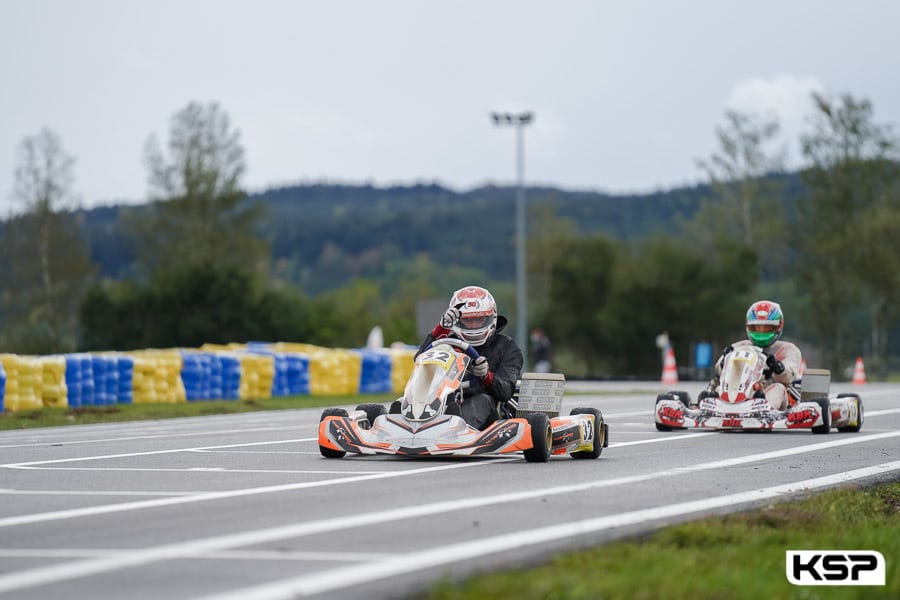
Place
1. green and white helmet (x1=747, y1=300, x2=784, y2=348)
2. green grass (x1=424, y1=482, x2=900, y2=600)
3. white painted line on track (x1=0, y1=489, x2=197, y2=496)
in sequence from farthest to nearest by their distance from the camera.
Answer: green and white helmet (x1=747, y1=300, x2=784, y2=348)
white painted line on track (x1=0, y1=489, x2=197, y2=496)
green grass (x1=424, y1=482, x2=900, y2=600)

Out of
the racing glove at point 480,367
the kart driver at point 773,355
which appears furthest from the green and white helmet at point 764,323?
the racing glove at point 480,367

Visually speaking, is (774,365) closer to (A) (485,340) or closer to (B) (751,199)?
(A) (485,340)

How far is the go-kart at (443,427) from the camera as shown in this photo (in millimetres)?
12977

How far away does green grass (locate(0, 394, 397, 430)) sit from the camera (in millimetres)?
22406

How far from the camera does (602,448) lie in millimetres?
14359

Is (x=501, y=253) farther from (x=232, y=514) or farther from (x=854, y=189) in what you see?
(x=232, y=514)

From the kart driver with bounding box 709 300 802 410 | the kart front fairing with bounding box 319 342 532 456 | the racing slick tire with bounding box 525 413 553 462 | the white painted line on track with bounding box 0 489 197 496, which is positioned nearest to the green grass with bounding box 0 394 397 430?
the kart front fairing with bounding box 319 342 532 456

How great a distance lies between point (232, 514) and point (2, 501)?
192 centimetres

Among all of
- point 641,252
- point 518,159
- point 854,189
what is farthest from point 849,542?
point 641,252

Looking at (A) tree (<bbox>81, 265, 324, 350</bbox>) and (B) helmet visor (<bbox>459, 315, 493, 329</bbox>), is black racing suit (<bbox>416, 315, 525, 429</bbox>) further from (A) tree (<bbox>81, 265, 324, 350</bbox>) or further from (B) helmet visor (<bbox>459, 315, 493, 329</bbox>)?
(A) tree (<bbox>81, 265, 324, 350</bbox>)

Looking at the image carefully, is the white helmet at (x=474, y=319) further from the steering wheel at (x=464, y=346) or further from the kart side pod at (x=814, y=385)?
the kart side pod at (x=814, y=385)

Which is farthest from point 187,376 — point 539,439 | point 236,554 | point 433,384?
point 236,554

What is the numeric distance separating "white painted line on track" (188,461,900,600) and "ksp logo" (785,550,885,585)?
4.34 ft

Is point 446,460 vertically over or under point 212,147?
under
